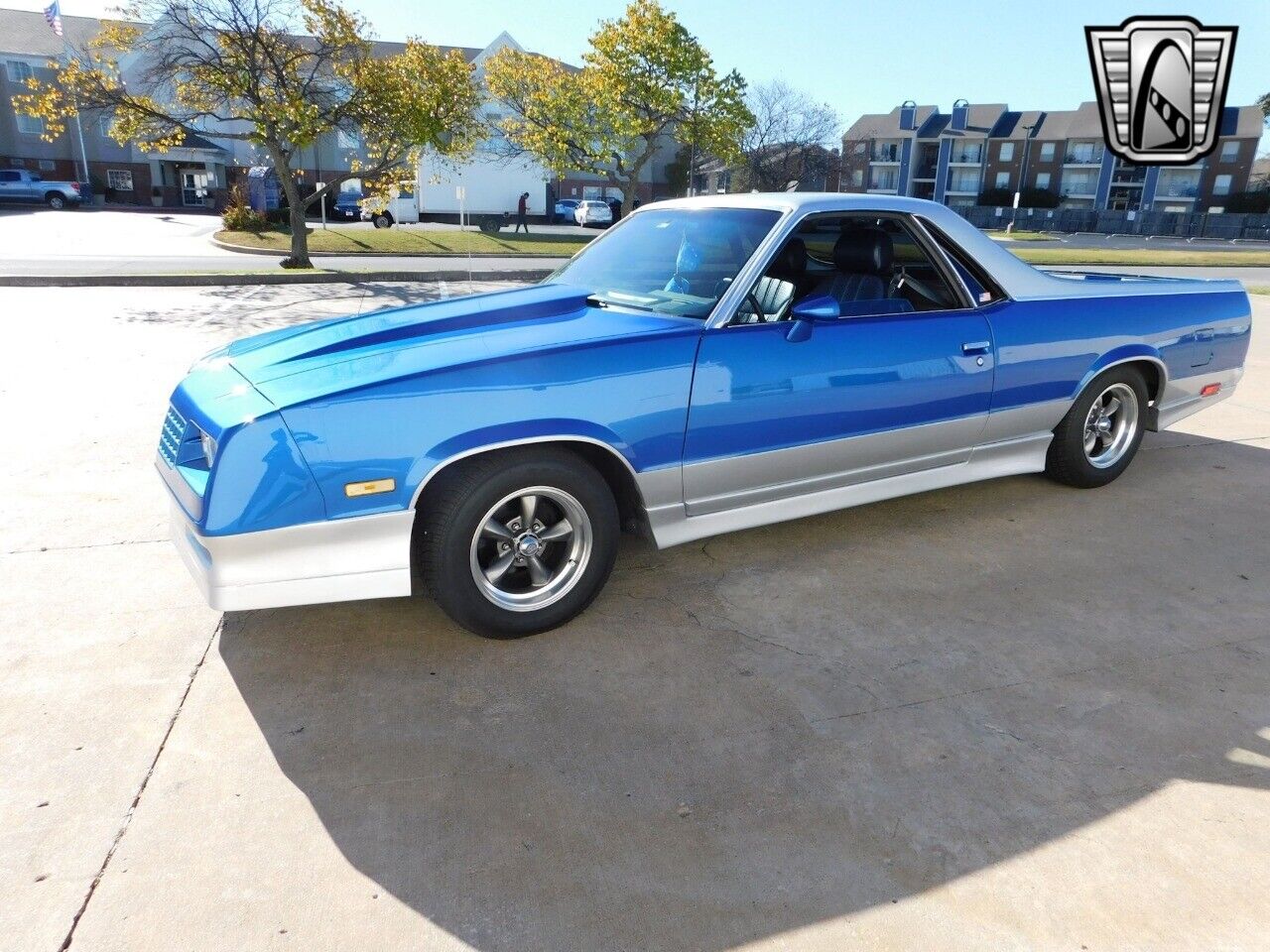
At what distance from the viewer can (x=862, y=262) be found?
4.18 metres

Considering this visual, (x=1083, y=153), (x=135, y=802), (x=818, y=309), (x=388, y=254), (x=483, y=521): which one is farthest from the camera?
(x=1083, y=153)

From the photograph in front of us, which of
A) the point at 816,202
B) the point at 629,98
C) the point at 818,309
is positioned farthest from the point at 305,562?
the point at 629,98

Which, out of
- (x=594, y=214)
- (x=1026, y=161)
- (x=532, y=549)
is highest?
(x=1026, y=161)

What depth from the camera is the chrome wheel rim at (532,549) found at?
3.19 metres

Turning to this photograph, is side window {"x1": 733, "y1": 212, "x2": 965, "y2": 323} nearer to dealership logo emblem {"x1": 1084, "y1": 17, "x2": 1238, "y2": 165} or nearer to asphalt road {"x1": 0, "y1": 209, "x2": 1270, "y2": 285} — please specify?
dealership logo emblem {"x1": 1084, "y1": 17, "x2": 1238, "y2": 165}

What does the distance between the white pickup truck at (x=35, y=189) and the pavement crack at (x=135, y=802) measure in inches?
1920

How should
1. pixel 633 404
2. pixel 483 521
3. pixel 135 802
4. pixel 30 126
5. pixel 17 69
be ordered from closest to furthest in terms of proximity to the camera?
pixel 135 802 < pixel 483 521 < pixel 633 404 < pixel 17 69 < pixel 30 126

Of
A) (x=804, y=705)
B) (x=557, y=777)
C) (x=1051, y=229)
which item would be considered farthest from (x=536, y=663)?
(x=1051, y=229)

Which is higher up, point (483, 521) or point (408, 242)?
point (408, 242)

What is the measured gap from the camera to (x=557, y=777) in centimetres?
255

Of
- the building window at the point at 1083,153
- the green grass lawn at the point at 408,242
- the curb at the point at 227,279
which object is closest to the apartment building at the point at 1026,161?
the building window at the point at 1083,153

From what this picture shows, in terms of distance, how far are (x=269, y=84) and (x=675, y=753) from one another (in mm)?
16666

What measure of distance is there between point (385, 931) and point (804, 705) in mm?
1491

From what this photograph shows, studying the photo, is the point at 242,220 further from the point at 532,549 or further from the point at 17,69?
the point at 17,69
